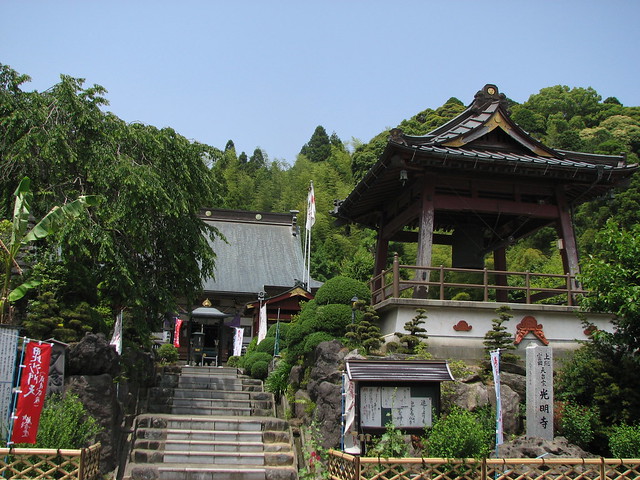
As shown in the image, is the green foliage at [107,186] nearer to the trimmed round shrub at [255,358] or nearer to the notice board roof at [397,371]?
the trimmed round shrub at [255,358]

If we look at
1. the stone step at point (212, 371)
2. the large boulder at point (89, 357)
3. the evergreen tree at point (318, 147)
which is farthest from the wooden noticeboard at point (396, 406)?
the evergreen tree at point (318, 147)

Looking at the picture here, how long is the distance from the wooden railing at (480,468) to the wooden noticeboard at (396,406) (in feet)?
4.18

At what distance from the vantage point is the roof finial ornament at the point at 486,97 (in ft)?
56.0

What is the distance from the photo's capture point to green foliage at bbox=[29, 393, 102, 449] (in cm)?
1009

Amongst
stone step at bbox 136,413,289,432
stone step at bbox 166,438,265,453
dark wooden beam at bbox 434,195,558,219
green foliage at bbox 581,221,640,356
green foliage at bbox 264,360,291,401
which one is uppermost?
dark wooden beam at bbox 434,195,558,219

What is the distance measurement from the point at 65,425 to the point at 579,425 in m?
9.42

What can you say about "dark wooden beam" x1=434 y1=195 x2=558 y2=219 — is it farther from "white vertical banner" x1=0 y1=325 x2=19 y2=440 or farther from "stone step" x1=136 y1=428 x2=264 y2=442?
"white vertical banner" x1=0 y1=325 x2=19 y2=440

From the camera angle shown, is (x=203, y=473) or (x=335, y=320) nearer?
(x=203, y=473)

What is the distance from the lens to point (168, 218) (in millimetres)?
16859

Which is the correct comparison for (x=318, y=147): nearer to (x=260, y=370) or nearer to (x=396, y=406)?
(x=260, y=370)

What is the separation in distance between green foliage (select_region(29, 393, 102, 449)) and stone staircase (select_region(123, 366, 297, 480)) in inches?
58.1

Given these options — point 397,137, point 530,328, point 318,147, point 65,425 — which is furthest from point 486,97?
point 318,147

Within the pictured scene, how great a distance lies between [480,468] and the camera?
30.0 feet

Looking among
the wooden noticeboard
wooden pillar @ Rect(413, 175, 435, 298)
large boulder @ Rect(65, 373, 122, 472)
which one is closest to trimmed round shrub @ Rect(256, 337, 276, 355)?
wooden pillar @ Rect(413, 175, 435, 298)
